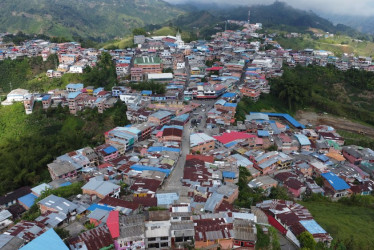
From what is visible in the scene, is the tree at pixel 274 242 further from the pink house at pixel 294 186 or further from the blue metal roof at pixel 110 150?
the blue metal roof at pixel 110 150

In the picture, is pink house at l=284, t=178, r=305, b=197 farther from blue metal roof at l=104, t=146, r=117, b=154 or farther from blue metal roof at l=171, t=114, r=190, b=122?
blue metal roof at l=104, t=146, r=117, b=154

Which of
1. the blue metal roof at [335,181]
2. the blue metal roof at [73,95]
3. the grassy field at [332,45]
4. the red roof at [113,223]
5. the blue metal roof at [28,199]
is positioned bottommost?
the blue metal roof at [28,199]

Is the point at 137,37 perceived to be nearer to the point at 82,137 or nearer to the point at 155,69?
the point at 155,69

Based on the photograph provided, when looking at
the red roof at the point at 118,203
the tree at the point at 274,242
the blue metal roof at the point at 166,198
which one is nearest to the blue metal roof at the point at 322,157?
the tree at the point at 274,242

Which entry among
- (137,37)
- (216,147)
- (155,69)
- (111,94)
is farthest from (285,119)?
(137,37)

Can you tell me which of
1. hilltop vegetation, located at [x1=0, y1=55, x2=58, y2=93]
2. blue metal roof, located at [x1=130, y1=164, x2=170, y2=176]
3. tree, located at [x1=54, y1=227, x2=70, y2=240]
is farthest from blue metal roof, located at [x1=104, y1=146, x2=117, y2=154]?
hilltop vegetation, located at [x1=0, y1=55, x2=58, y2=93]

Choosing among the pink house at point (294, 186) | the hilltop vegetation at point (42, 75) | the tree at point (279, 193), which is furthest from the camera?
the hilltop vegetation at point (42, 75)

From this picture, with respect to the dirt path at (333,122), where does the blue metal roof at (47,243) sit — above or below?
above
